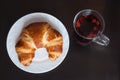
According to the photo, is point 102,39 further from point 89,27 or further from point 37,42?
point 37,42

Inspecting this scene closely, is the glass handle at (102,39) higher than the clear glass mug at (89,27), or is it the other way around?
the clear glass mug at (89,27)

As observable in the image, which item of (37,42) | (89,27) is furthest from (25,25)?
(89,27)

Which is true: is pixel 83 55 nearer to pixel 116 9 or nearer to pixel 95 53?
pixel 95 53

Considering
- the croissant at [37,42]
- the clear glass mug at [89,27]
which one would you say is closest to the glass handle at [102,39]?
the clear glass mug at [89,27]

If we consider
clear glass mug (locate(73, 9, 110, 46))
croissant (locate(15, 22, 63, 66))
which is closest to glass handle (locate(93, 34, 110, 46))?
clear glass mug (locate(73, 9, 110, 46))

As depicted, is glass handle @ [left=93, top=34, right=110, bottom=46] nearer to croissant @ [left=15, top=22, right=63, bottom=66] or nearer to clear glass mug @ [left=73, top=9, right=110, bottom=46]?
clear glass mug @ [left=73, top=9, right=110, bottom=46]

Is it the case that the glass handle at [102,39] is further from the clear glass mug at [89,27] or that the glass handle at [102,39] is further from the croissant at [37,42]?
the croissant at [37,42]
